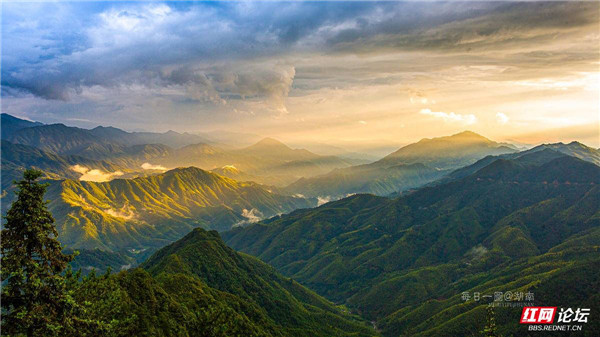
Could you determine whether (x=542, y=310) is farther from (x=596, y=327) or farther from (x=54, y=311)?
(x=596, y=327)

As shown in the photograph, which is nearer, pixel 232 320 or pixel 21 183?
Result: pixel 21 183

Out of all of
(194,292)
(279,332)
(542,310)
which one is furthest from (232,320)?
(542,310)

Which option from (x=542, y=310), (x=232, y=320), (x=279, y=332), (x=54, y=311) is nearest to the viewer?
(x=54, y=311)

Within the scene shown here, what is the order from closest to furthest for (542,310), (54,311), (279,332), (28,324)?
(28,324), (54,311), (542,310), (279,332)

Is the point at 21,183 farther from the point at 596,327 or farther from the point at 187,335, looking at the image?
the point at 596,327

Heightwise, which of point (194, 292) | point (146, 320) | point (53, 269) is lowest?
point (194, 292)

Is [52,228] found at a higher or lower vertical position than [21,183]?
lower
